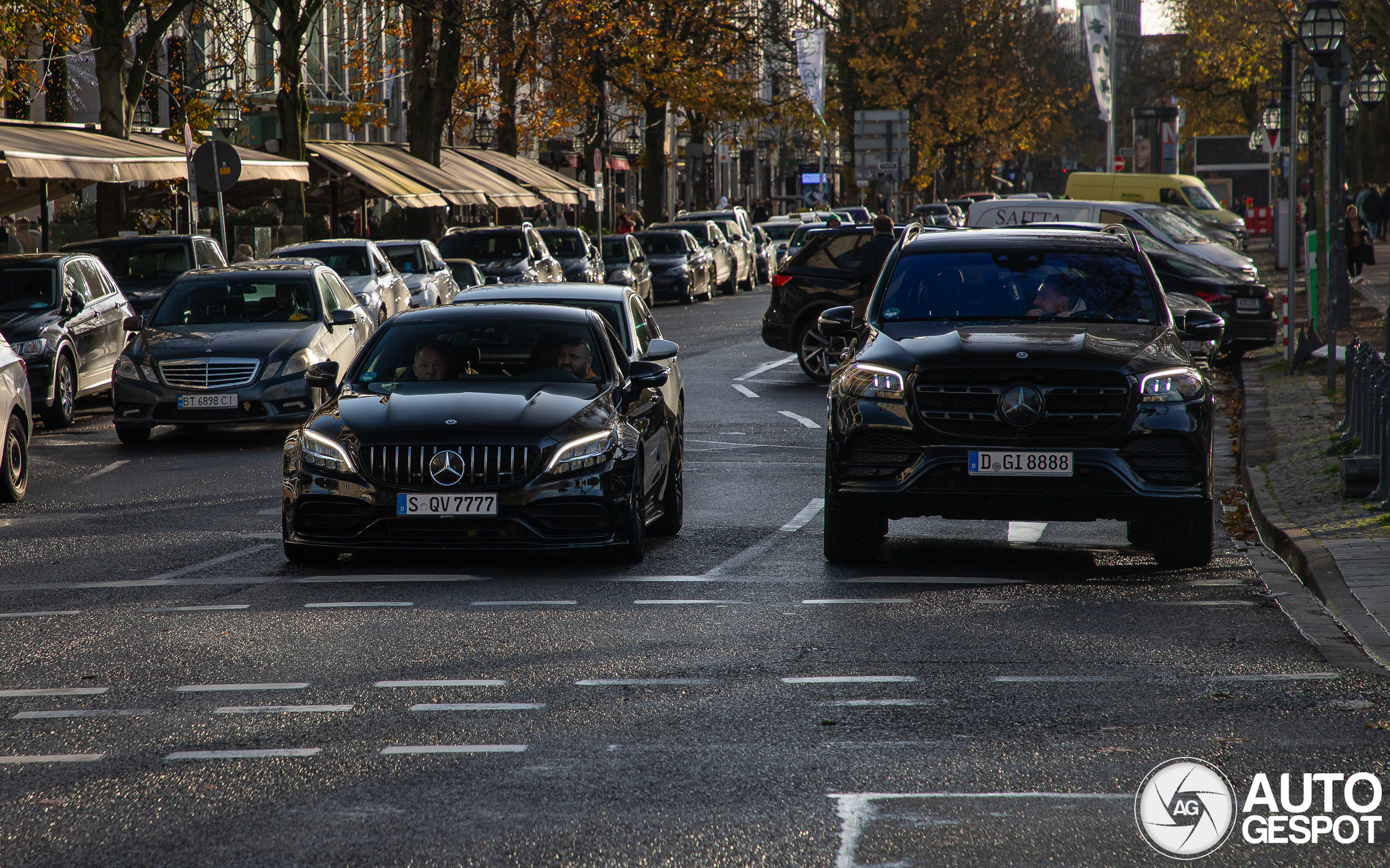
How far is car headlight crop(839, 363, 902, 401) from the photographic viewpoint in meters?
9.41

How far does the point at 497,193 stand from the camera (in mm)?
45281

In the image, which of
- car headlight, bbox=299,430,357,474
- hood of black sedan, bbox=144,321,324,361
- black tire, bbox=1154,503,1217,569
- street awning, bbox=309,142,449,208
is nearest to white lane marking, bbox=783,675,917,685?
black tire, bbox=1154,503,1217,569

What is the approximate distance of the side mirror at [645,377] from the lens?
10391 mm

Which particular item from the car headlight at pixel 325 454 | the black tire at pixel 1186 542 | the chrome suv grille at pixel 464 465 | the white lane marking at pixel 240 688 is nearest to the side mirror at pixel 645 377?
the chrome suv grille at pixel 464 465

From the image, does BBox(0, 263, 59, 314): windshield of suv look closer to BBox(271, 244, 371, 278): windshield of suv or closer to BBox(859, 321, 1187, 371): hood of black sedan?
BBox(271, 244, 371, 278): windshield of suv

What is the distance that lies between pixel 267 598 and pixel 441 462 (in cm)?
110

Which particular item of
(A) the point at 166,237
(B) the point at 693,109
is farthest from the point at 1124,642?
(B) the point at 693,109

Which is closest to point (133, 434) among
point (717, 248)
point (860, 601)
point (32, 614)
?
point (32, 614)

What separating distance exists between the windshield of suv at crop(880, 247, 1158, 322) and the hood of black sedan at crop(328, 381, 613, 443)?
72.6 inches

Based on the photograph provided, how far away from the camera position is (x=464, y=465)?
370 inches

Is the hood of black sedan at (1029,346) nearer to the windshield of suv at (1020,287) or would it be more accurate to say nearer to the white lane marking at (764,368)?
the windshield of suv at (1020,287)

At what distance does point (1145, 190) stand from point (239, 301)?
30111mm

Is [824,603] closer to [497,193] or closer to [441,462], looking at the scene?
[441,462]

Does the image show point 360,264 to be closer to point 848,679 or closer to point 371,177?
point 371,177
